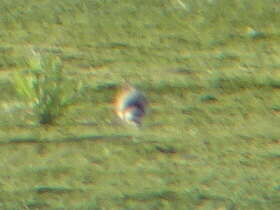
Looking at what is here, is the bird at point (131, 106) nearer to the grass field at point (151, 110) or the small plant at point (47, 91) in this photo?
the grass field at point (151, 110)

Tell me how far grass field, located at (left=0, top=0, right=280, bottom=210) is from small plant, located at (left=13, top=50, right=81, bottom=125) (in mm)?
79

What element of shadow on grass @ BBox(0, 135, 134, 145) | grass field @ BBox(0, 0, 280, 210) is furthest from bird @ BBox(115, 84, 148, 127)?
shadow on grass @ BBox(0, 135, 134, 145)

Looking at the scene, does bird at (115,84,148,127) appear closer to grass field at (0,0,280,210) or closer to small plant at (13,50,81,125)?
grass field at (0,0,280,210)

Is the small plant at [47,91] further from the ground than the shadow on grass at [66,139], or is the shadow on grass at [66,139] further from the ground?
the small plant at [47,91]

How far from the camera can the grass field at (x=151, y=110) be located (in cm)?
539

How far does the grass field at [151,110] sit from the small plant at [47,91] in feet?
0.26

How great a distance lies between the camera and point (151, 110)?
6293 millimetres

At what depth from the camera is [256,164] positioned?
569 centimetres

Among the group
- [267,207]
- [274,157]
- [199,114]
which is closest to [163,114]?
[199,114]

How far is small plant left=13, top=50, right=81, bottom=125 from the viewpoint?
236 inches

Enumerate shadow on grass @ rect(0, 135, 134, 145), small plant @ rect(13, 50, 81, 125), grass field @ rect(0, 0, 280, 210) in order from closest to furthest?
grass field @ rect(0, 0, 280, 210) → shadow on grass @ rect(0, 135, 134, 145) → small plant @ rect(13, 50, 81, 125)

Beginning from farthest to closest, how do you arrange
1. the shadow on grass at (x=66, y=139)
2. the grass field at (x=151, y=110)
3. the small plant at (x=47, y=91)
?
the small plant at (x=47, y=91)
the shadow on grass at (x=66, y=139)
the grass field at (x=151, y=110)

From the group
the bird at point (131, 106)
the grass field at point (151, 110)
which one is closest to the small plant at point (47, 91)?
the grass field at point (151, 110)

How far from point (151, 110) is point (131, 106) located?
0.81ft
